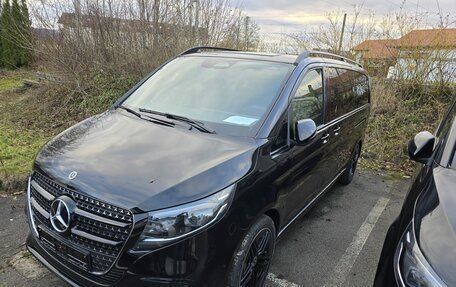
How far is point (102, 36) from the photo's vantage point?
8781 millimetres

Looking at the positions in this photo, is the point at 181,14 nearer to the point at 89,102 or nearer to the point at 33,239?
the point at 89,102

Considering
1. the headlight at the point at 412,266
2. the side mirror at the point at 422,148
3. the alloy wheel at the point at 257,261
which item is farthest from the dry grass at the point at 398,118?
the headlight at the point at 412,266

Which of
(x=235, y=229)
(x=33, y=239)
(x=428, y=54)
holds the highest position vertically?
(x=428, y=54)

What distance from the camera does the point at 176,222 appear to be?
188 centimetres

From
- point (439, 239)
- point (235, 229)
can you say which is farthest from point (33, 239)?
point (439, 239)

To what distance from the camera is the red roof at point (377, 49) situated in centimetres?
870

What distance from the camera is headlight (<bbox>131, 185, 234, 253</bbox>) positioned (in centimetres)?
185

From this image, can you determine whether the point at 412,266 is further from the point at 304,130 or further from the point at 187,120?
the point at 187,120

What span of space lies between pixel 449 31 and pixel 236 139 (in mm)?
8056

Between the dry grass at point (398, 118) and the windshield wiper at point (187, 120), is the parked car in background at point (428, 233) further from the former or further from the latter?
the dry grass at point (398, 118)

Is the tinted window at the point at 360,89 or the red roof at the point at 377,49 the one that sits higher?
the red roof at the point at 377,49

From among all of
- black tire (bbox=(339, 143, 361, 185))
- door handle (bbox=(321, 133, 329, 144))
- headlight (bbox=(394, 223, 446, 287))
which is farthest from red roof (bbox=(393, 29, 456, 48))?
headlight (bbox=(394, 223, 446, 287))

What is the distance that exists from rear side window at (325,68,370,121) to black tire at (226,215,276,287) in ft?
5.24

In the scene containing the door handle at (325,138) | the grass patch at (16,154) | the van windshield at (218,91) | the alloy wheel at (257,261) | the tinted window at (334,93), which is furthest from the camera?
the grass patch at (16,154)
